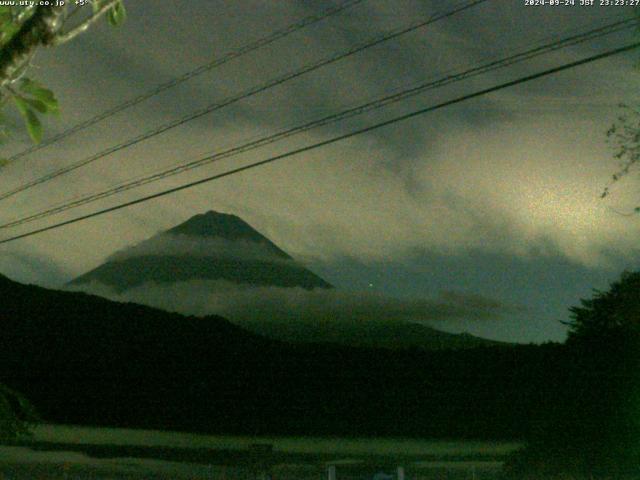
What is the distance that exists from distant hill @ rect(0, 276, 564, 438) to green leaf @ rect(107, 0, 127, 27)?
12546 mm

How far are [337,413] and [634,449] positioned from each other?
643 cm

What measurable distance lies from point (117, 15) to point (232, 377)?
17.3m

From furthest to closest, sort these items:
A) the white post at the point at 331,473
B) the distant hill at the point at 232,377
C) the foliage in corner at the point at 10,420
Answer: the distant hill at the point at 232,377
the white post at the point at 331,473
the foliage in corner at the point at 10,420

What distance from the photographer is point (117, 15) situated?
376cm

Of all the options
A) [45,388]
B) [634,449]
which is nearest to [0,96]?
[634,449]

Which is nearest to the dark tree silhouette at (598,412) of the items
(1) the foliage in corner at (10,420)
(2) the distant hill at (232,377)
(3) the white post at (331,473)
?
(2) the distant hill at (232,377)

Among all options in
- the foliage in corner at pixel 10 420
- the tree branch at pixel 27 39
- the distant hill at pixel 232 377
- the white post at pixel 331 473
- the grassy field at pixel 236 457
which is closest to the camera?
the tree branch at pixel 27 39

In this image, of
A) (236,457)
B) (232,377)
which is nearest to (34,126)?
(236,457)

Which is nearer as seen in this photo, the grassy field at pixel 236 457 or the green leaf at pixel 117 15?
the green leaf at pixel 117 15

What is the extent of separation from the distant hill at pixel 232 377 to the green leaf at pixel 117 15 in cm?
1255

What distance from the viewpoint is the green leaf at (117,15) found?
12.3 feet

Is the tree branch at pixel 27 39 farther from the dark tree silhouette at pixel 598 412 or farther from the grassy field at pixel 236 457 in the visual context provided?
the dark tree silhouette at pixel 598 412

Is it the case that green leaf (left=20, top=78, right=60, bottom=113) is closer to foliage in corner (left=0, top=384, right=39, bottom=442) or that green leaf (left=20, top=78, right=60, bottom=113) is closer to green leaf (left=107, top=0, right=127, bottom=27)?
green leaf (left=107, top=0, right=127, bottom=27)

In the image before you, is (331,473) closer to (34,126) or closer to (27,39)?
(34,126)
